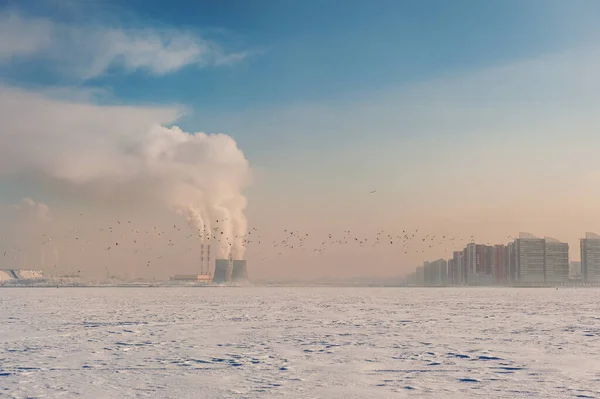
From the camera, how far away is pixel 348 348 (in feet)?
81.0

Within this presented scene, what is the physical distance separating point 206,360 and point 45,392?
6.74 m

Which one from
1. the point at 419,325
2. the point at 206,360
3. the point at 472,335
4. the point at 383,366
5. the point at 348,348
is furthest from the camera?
the point at 419,325

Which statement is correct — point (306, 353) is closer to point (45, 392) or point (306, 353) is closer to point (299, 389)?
point (299, 389)

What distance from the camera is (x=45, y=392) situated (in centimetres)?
1554

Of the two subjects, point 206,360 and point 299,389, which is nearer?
point 299,389

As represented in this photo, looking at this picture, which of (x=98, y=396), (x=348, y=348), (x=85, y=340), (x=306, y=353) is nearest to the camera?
(x=98, y=396)

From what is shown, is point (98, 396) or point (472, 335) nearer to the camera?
point (98, 396)

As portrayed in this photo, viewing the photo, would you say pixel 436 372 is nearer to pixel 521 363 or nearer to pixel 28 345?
pixel 521 363

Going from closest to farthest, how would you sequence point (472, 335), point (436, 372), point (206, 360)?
point (436, 372), point (206, 360), point (472, 335)

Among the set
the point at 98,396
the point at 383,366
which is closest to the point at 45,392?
the point at 98,396

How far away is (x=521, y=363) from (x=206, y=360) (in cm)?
1088

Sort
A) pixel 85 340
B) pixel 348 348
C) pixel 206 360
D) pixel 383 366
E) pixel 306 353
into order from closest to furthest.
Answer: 1. pixel 383 366
2. pixel 206 360
3. pixel 306 353
4. pixel 348 348
5. pixel 85 340

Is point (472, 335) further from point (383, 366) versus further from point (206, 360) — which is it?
point (206, 360)

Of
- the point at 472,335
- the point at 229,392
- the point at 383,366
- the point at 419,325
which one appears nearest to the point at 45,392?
the point at 229,392
